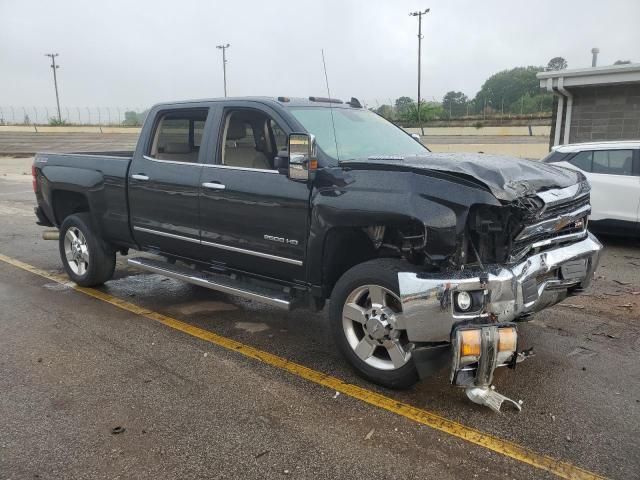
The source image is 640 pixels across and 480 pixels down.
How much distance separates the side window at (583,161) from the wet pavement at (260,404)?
3.35 metres

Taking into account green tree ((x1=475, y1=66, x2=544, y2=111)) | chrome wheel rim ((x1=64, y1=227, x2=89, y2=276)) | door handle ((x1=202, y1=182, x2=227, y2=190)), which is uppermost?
green tree ((x1=475, y1=66, x2=544, y2=111))

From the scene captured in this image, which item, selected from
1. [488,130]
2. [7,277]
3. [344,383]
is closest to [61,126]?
[488,130]

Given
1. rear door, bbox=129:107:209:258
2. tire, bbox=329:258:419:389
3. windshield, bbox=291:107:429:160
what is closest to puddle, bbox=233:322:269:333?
rear door, bbox=129:107:209:258

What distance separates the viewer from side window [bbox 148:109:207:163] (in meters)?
5.20

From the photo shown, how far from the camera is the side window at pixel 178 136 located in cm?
520

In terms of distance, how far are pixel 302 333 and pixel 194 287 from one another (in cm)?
196

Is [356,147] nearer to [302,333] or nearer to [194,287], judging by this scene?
[302,333]

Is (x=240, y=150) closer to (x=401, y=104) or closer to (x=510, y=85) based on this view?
(x=401, y=104)

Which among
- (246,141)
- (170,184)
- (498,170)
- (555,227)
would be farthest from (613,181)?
(170,184)

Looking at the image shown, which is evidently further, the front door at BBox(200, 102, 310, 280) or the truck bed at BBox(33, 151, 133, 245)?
the truck bed at BBox(33, 151, 133, 245)

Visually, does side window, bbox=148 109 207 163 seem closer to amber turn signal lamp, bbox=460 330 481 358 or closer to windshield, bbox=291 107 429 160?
windshield, bbox=291 107 429 160

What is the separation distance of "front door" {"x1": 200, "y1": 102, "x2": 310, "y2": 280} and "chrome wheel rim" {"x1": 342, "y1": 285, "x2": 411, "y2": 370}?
1.89ft

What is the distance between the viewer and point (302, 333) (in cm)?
492

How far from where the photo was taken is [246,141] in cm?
502
